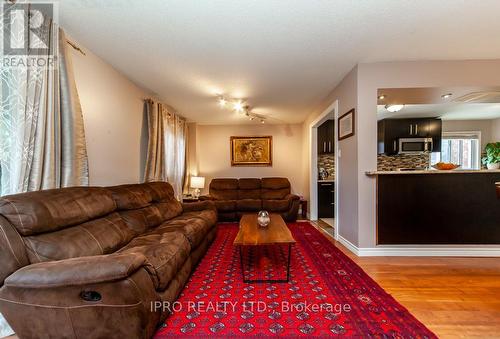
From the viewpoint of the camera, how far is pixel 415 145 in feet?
17.6

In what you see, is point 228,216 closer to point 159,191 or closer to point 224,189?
point 224,189

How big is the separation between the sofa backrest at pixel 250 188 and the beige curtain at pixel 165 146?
2.85ft

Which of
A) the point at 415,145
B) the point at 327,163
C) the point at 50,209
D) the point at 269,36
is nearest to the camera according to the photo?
the point at 50,209

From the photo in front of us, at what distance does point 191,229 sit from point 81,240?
0.98 m

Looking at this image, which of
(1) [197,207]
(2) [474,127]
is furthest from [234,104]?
(2) [474,127]

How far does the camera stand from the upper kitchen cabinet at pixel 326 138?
17.1 ft

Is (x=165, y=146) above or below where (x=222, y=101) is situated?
below

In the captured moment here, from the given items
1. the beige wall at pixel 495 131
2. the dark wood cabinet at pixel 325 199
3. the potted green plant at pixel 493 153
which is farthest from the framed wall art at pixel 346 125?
the beige wall at pixel 495 131

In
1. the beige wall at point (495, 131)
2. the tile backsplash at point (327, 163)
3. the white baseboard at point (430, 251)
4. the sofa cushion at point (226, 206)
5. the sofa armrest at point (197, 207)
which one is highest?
the beige wall at point (495, 131)

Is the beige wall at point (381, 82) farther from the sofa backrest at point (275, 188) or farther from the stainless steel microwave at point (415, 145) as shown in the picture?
the stainless steel microwave at point (415, 145)

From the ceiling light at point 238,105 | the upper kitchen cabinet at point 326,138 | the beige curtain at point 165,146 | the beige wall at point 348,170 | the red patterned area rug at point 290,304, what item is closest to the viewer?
the red patterned area rug at point 290,304

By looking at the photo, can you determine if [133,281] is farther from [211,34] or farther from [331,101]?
[331,101]

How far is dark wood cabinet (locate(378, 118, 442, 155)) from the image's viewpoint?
538cm

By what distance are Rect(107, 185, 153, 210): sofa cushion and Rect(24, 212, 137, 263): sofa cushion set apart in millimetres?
214
